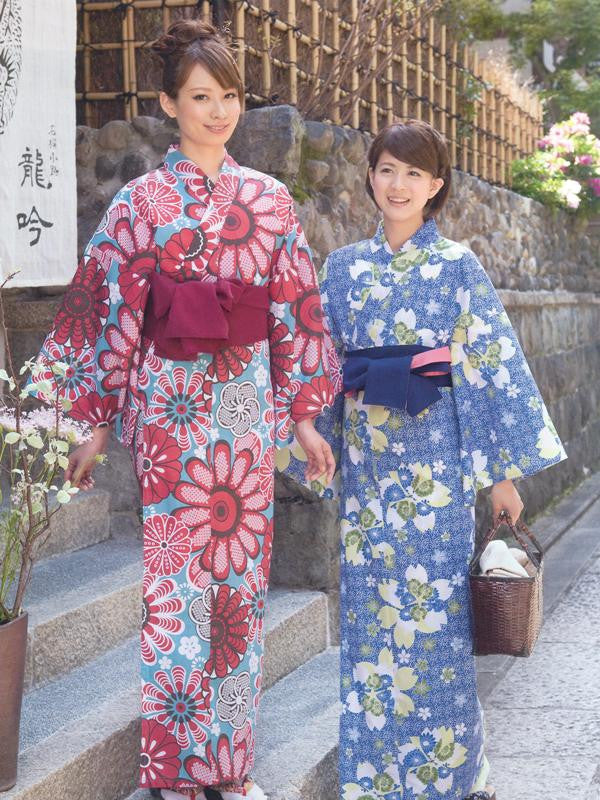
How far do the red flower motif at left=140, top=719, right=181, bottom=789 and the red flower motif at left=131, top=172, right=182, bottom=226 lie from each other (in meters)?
1.42

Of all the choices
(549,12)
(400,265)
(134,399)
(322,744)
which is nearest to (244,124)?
(400,265)

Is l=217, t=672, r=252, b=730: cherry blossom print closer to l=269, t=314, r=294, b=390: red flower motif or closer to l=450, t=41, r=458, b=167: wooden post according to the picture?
l=269, t=314, r=294, b=390: red flower motif

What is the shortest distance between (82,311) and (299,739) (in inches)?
62.6

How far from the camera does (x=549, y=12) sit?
13.2 meters

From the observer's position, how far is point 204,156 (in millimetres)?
3424

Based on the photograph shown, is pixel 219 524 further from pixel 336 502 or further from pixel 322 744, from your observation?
pixel 336 502

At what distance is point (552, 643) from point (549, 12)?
9252mm

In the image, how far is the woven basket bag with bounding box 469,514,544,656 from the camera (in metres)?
3.51

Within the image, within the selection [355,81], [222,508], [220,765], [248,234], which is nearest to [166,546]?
[222,508]

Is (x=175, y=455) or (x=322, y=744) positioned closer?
(x=175, y=455)

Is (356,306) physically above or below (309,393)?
above

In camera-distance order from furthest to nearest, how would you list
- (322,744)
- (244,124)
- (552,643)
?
(552,643) → (244,124) → (322,744)

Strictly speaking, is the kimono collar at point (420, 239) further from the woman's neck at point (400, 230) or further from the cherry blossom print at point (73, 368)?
the cherry blossom print at point (73, 368)

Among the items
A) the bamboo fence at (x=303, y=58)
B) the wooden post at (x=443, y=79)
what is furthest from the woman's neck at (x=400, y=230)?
the wooden post at (x=443, y=79)
